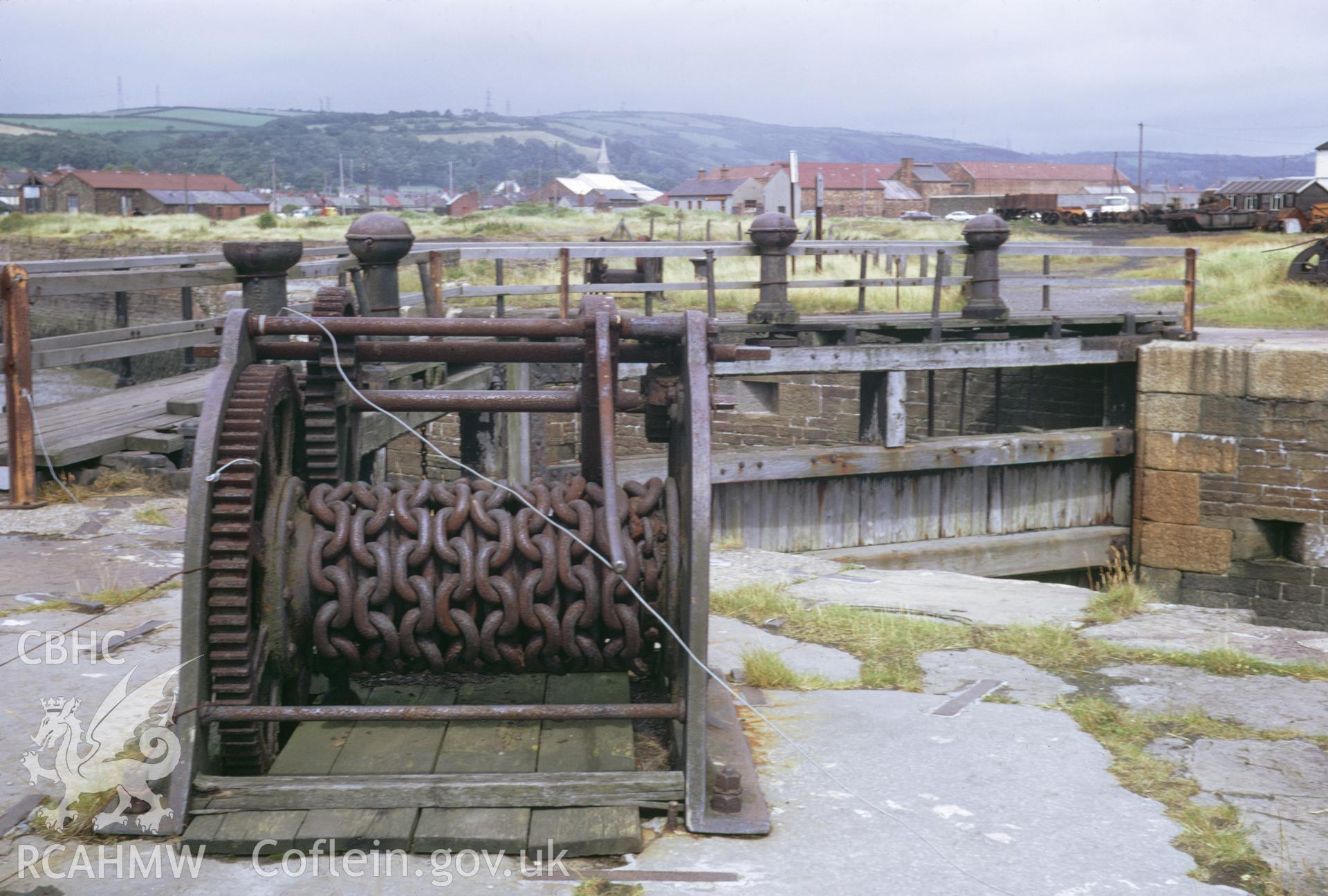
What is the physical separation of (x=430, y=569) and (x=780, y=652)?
1944 millimetres

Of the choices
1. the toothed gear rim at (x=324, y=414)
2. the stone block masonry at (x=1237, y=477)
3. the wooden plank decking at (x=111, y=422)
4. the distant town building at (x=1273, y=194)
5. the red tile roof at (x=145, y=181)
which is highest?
the red tile roof at (x=145, y=181)

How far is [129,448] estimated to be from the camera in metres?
8.05

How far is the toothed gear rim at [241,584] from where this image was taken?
134 inches

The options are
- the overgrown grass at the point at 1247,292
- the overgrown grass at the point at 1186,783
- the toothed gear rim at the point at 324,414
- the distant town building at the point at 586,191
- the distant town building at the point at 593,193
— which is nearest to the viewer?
the overgrown grass at the point at 1186,783

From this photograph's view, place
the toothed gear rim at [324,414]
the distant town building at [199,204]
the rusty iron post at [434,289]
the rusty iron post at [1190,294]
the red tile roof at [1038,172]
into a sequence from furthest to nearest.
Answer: the red tile roof at [1038,172] → the distant town building at [199,204] → the rusty iron post at [1190,294] → the rusty iron post at [434,289] → the toothed gear rim at [324,414]

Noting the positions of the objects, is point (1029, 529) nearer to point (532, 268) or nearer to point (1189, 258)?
point (1189, 258)

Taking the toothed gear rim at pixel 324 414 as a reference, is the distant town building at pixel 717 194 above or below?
above

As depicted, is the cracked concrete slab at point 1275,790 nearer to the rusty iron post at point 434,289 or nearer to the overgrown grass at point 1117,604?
the overgrown grass at point 1117,604

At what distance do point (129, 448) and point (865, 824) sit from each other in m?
6.15

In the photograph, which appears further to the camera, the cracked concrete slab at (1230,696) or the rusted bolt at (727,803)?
the cracked concrete slab at (1230,696)

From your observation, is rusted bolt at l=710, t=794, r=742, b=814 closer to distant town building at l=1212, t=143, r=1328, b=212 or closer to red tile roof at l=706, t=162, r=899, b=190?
distant town building at l=1212, t=143, r=1328, b=212

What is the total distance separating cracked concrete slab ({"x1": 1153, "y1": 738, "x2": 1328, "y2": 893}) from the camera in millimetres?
3211

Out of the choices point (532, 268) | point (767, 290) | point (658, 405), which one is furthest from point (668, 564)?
point (532, 268)


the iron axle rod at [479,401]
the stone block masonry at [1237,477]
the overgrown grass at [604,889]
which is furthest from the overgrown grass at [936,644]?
the stone block masonry at [1237,477]
